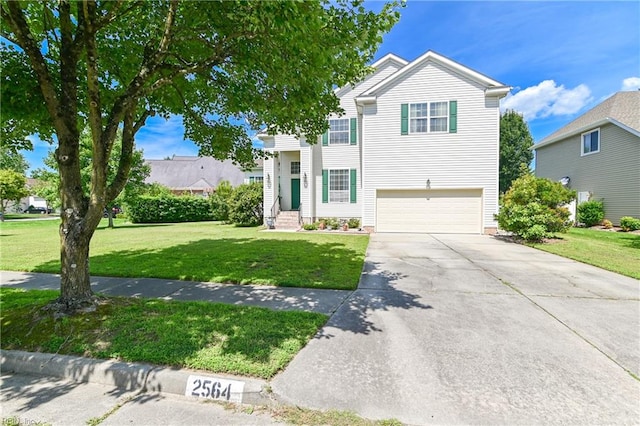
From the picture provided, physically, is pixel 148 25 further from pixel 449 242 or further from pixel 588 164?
pixel 588 164

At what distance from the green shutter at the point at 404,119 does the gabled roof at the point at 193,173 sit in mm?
27666

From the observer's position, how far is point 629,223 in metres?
13.9

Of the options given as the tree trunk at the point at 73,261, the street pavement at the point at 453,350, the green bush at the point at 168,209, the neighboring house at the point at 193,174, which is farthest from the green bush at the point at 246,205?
the neighboring house at the point at 193,174

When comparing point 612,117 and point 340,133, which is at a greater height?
point 612,117

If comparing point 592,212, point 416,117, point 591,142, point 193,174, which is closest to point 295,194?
point 416,117

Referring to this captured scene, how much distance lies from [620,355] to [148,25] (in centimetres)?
797

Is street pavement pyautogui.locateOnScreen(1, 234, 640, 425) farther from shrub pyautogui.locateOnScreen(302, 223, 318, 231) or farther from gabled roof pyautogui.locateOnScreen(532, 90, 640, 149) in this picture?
gabled roof pyautogui.locateOnScreen(532, 90, 640, 149)

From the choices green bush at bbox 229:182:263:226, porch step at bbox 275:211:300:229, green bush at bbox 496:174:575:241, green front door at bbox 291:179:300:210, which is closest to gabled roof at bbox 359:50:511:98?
green bush at bbox 496:174:575:241

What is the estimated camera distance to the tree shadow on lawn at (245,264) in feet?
20.0

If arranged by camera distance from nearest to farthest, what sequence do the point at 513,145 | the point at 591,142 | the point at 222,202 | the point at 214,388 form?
the point at 214,388
the point at 591,142
the point at 222,202
the point at 513,145

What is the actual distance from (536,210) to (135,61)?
12981 millimetres

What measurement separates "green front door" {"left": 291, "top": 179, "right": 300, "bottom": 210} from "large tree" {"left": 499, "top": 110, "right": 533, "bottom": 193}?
27.0m

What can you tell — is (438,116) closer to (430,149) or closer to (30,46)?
(430,149)

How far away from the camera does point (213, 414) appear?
2420mm
